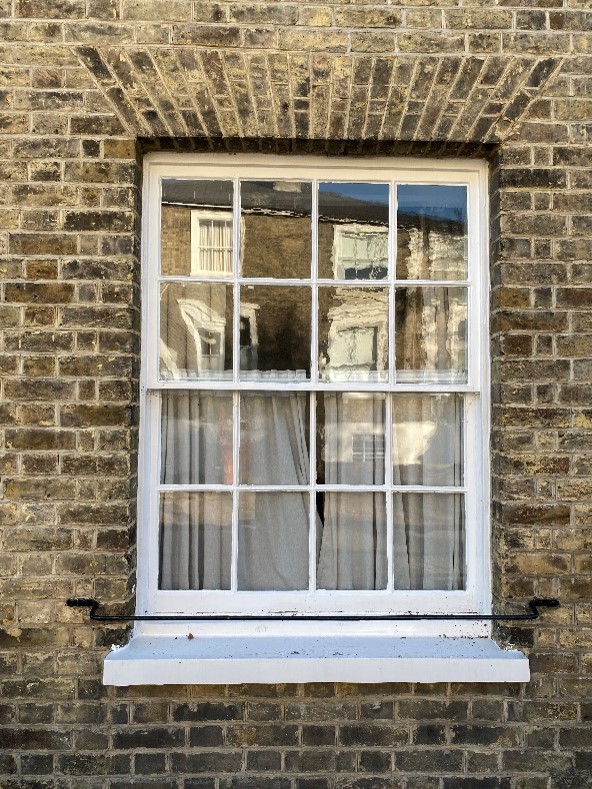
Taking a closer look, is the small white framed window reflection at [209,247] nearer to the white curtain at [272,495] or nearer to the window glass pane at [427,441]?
the white curtain at [272,495]

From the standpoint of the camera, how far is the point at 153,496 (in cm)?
291

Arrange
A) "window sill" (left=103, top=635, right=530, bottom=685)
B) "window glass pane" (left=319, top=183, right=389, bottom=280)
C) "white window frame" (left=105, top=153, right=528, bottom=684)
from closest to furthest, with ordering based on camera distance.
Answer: "window sill" (left=103, top=635, right=530, bottom=685) → "white window frame" (left=105, top=153, right=528, bottom=684) → "window glass pane" (left=319, top=183, right=389, bottom=280)

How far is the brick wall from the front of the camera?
2.71 m

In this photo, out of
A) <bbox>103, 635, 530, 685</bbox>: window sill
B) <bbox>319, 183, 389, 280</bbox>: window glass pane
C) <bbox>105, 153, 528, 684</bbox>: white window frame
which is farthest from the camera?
<bbox>319, 183, 389, 280</bbox>: window glass pane

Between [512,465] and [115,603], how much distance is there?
5.85 feet

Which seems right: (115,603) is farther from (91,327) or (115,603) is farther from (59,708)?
(91,327)

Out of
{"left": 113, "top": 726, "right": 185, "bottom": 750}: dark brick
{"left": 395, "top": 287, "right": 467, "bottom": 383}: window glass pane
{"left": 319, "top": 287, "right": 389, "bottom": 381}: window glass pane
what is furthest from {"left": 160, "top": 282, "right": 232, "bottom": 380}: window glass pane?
{"left": 113, "top": 726, "right": 185, "bottom": 750}: dark brick

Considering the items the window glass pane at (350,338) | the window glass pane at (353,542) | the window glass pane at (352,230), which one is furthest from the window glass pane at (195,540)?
the window glass pane at (352,230)

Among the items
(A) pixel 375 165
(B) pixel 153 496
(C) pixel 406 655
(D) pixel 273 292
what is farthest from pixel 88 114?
(C) pixel 406 655

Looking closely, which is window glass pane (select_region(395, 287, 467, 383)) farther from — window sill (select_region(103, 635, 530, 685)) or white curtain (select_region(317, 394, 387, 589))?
window sill (select_region(103, 635, 530, 685))

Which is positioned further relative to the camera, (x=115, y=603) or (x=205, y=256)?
(x=205, y=256)

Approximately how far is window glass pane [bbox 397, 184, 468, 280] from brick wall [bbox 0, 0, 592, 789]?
10.6 inches

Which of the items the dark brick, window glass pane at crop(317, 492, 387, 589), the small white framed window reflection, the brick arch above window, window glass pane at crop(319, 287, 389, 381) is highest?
the brick arch above window

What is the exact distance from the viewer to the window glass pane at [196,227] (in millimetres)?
2936
